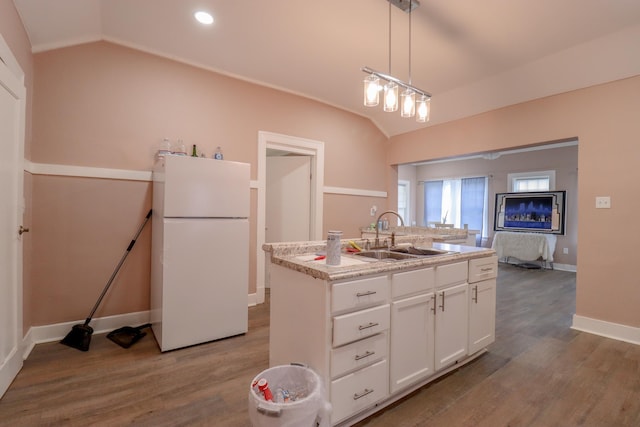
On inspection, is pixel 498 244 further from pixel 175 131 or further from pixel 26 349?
pixel 26 349

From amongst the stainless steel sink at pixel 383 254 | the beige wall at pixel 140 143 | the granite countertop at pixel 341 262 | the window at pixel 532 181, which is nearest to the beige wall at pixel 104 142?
the beige wall at pixel 140 143

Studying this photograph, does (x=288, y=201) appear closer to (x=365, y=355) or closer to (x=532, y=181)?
(x=365, y=355)

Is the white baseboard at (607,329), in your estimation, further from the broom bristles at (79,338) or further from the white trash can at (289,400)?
the broom bristles at (79,338)

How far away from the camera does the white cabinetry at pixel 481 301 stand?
2.23m

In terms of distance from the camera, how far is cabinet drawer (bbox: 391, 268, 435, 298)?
1.71m

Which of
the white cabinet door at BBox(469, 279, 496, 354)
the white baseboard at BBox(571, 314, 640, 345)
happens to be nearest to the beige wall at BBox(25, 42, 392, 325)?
the white cabinet door at BBox(469, 279, 496, 354)

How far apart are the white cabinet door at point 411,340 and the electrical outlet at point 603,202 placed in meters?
2.31

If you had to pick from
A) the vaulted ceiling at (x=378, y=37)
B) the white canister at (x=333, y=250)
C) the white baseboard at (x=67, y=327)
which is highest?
the vaulted ceiling at (x=378, y=37)

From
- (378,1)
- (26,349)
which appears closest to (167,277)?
(26,349)

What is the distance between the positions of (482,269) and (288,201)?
267 centimetres

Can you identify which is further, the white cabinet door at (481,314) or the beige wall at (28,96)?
the white cabinet door at (481,314)

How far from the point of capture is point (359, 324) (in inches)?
60.2

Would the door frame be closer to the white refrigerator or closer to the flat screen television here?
the white refrigerator

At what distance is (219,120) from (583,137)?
12.6ft
